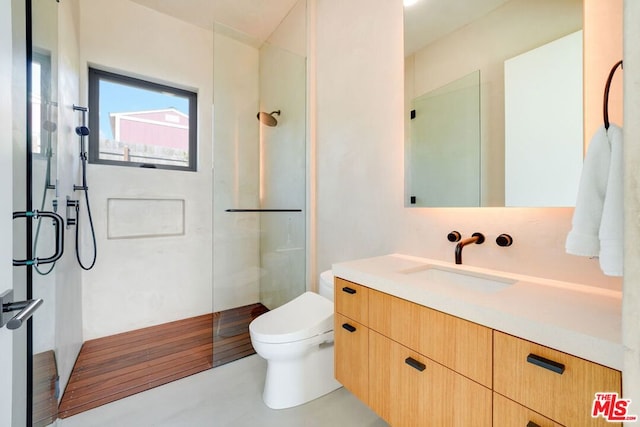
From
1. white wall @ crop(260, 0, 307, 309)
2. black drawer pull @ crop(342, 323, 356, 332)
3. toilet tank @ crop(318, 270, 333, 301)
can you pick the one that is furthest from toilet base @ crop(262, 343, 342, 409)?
white wall @ crop(260, 0, 307, 309)

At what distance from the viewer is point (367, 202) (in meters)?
1.88

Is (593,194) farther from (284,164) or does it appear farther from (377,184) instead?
(284,164)

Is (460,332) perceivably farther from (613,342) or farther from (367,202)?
(367,202)

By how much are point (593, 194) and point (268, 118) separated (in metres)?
2.41

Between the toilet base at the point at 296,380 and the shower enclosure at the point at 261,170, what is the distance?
2.99 feet

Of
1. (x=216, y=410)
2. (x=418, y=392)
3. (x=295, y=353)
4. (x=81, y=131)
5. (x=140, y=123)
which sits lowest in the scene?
(x=216, y=410)

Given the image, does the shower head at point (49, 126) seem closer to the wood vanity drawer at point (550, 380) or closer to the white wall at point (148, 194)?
the white wall at point (148, 194)

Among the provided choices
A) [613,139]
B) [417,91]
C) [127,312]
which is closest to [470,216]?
[613,139]

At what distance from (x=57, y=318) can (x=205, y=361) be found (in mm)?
998

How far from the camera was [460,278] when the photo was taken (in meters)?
1.27

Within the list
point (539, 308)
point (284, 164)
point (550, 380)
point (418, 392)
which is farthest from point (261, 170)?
point (550, 380)

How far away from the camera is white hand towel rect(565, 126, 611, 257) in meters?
Answer: 0.75

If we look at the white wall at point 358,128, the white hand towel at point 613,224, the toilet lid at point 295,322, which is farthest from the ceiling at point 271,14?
the toilet lid at point 295,322

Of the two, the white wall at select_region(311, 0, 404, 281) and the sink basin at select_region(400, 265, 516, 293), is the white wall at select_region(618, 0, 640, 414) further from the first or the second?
the white wall at select_region(311, 0, 404, 281)
